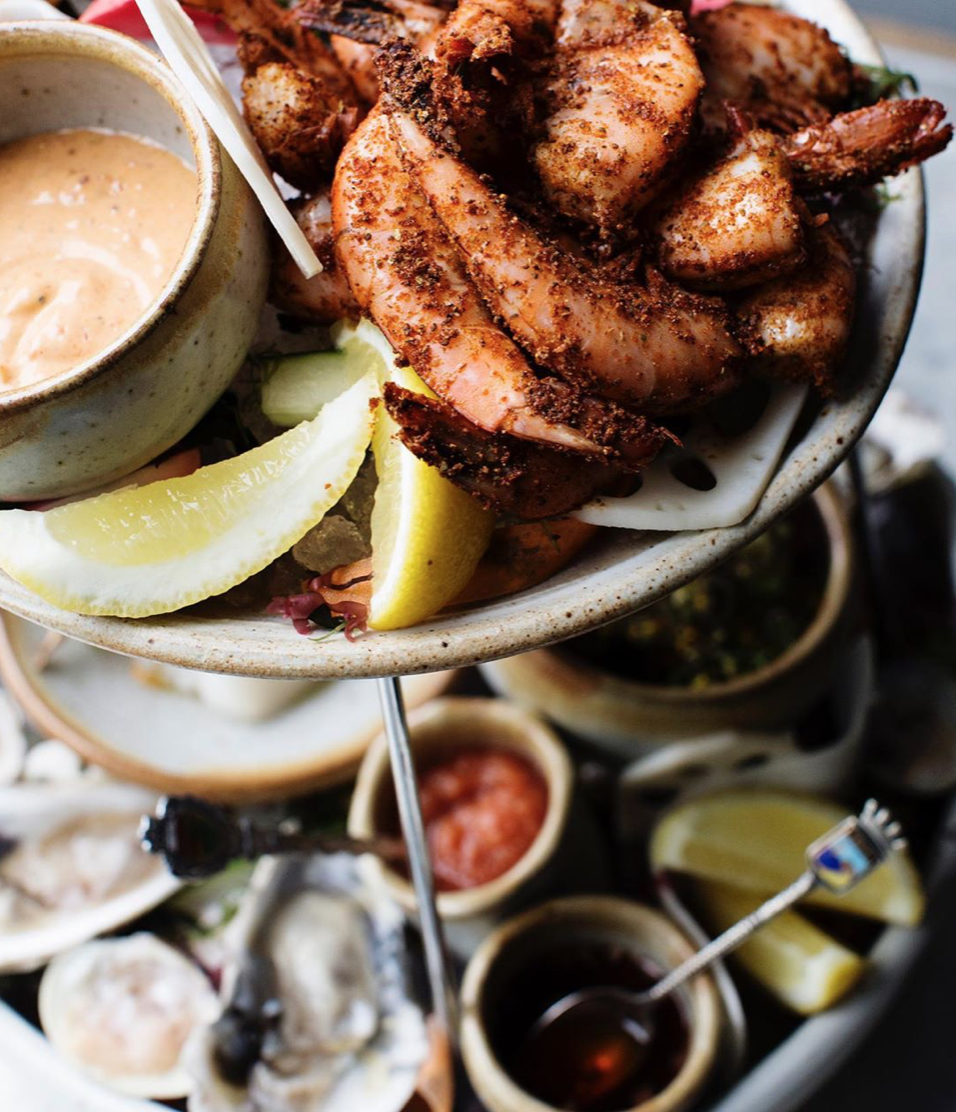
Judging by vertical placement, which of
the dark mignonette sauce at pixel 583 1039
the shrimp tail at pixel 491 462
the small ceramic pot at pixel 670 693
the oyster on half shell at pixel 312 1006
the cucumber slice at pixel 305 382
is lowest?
the oyster on half shell at pixel 312 1006


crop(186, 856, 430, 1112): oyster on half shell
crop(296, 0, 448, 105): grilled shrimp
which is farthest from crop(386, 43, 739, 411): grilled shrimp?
crop(186, 856, 430, 1112): oyster on half shell

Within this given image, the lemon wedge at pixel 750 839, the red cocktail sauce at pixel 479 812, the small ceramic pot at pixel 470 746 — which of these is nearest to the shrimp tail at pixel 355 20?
the small ceramic pot at pixel 470 746

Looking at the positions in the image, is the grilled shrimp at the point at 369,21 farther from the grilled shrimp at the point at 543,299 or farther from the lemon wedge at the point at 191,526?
the lemon wedge at the point at 191,526

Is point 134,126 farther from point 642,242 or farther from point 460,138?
point 642,242

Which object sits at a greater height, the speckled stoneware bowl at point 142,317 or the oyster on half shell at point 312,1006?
the speckled stoneware bowl at point 142,317

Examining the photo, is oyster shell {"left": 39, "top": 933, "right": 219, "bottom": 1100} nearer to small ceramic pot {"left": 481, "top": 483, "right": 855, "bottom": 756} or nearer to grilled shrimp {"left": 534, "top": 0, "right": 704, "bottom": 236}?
small ceramic pot {"left": 481, "top": 483, "right": 855, "bottom": 756}
